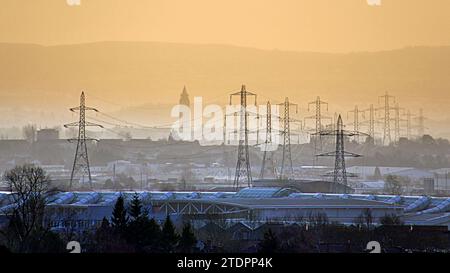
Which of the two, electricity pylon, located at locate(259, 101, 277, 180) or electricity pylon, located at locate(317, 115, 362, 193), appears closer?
electricity pylon, located at locate(317, 115, 362, 193)

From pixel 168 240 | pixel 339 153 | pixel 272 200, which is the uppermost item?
pixel 339 153

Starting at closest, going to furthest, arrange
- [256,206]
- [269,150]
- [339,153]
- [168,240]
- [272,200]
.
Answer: [168,240], [256,206], [272,200], [339,153], [269,150]

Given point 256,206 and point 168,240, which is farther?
point 256,206

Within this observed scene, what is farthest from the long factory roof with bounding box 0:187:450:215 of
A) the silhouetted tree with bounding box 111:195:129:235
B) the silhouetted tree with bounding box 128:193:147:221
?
the silhouetted tree with bounding box 111:195:129:235

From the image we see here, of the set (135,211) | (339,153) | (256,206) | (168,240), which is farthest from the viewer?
(339,153)

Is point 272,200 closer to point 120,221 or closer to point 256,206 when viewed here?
point 256,206

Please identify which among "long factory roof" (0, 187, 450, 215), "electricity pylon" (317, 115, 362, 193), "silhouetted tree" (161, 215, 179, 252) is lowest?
"silhouetted tree" (161, 215, 179, 252)

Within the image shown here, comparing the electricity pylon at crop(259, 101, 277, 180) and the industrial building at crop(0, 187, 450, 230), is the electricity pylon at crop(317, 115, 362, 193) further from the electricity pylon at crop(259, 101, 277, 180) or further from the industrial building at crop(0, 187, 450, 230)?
the electricity pylon at crop(259, 101, 277, 180)

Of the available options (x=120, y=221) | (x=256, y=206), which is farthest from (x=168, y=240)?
(x=256, y=206)

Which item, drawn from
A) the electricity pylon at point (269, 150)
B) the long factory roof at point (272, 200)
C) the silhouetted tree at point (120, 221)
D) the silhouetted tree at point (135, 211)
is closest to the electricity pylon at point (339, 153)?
the long factory roof at point (272, 200)

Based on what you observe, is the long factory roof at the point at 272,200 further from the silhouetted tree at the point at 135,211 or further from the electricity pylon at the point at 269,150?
the silhouetted tree at the point at 135,211

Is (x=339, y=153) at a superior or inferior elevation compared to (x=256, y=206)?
superior

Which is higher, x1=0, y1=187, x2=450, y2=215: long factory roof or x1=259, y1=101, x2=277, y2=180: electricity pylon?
x1=259, y1=101, x2=277, y2=180: electricity pylon
